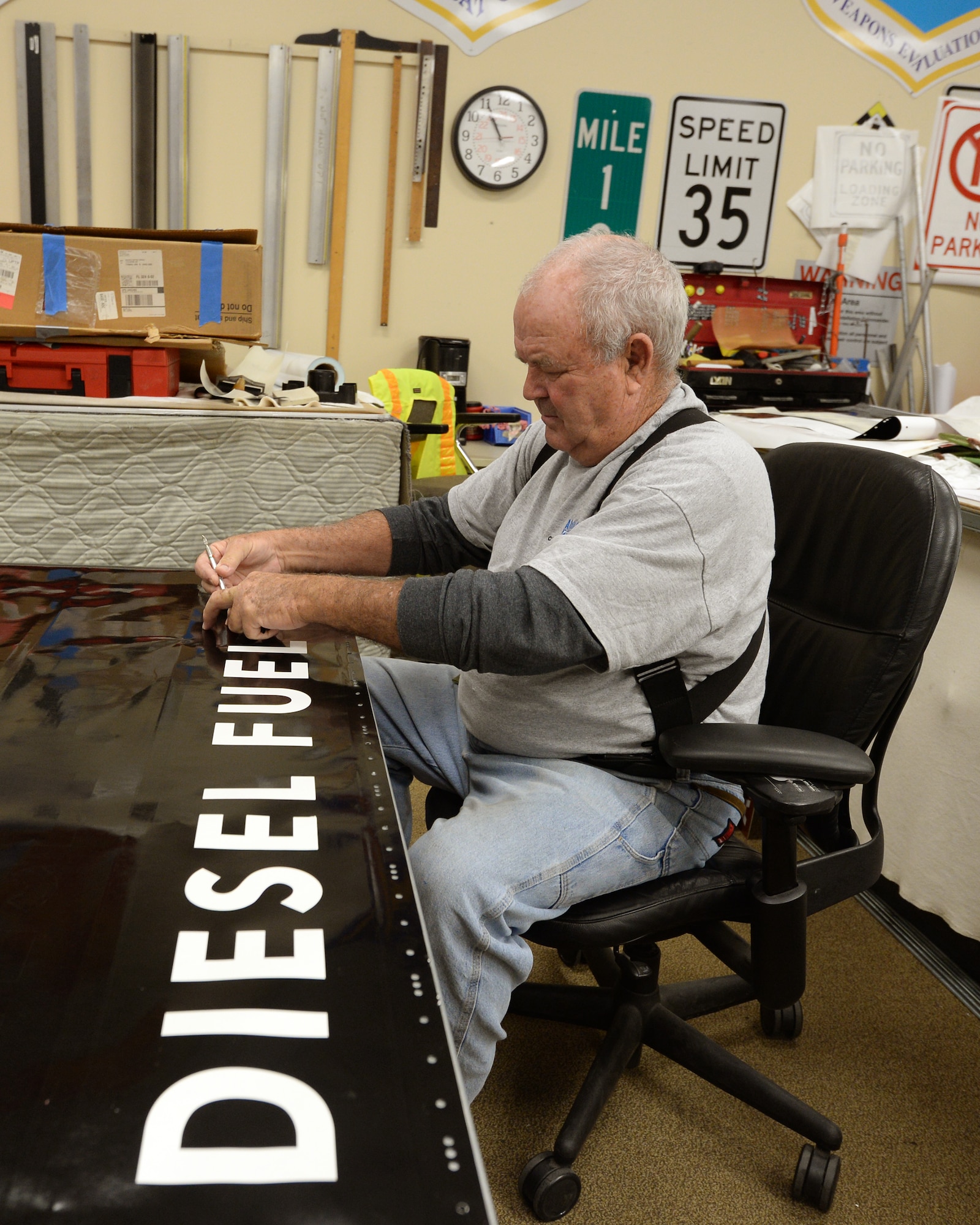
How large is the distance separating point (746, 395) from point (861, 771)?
2.23m

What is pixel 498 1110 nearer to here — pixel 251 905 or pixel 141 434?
pixel 251 905

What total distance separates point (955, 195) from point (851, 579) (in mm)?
3212

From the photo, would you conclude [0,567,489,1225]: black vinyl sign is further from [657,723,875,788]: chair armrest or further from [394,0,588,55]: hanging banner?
[394,0,588,55]: hanging banner

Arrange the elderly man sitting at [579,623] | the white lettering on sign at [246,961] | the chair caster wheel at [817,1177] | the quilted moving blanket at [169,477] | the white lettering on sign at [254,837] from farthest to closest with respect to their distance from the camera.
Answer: the quilted moving blanket at [169,477]
the chair caster wheel at [817,1177]
the elderly man sitting at [579,623]
the white lettering on sign at [254,837]
the white lettering on sign at [246,961]

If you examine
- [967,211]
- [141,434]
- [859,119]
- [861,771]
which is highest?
[859,119]

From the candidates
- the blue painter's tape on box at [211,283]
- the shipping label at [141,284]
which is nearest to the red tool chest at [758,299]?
the blue painter's tape on box at [211,283]

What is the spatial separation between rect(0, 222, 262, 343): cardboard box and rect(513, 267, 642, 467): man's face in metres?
1.19

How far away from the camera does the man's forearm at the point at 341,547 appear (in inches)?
57.1

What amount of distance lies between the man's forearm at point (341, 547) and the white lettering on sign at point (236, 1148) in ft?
3.24

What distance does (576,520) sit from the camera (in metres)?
1.27

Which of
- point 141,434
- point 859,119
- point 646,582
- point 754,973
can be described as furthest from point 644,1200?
point 859,119

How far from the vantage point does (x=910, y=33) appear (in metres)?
3.56

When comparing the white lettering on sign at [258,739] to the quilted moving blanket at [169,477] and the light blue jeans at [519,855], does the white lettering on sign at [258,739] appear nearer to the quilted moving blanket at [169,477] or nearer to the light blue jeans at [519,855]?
the light blue jeans at [519,855]

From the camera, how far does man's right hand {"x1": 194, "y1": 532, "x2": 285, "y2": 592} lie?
1336 millimetres
